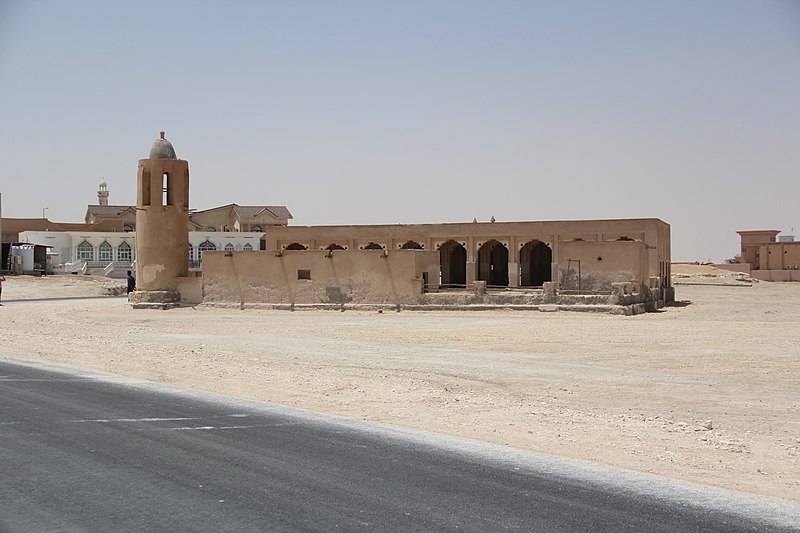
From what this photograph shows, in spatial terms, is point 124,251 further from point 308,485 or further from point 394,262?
point 308,485

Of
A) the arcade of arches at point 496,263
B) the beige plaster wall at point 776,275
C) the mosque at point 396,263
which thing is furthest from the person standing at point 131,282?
the beige plaster wall at point 776,275

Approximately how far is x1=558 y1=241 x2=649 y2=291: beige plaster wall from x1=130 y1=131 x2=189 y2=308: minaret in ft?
51.5

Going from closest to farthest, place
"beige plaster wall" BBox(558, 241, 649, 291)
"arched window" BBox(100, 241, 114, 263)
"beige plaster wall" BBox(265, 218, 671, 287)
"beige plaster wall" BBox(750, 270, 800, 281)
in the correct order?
"beige plaster wall" BBox(558, 241, 649, 291) < "beige plaster wall" BBox(265, 218, 671, 287) < "arched window" BBox(100, 241, 114, 263) < "beige plaster wall" BBox(750, 270, 800, 281)

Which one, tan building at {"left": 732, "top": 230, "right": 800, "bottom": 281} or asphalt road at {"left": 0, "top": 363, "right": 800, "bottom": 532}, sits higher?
tan building at {"left": 732, "top": 230, "right": 800, "bottom": 281}

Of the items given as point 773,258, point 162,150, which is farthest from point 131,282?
point 773,258

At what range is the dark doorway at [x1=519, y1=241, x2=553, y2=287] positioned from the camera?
43.4 m

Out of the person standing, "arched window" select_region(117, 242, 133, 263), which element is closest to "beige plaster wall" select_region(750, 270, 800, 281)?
the person standing

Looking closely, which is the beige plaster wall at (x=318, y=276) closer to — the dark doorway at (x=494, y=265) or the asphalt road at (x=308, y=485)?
the dark doorway at (x=494, y=265)

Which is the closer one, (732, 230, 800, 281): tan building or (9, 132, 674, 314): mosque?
(9, 132, 674, 314): mosque

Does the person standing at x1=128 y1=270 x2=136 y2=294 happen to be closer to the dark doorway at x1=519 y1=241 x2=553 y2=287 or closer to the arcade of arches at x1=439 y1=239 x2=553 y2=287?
the arcade of arches at x1=439 y1=239 x2=553 y2=287

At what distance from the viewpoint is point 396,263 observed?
99.5ft

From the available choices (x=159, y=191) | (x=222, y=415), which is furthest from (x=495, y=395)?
(x=159, y=191)

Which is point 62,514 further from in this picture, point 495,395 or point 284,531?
point 495,395

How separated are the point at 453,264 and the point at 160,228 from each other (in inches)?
660
